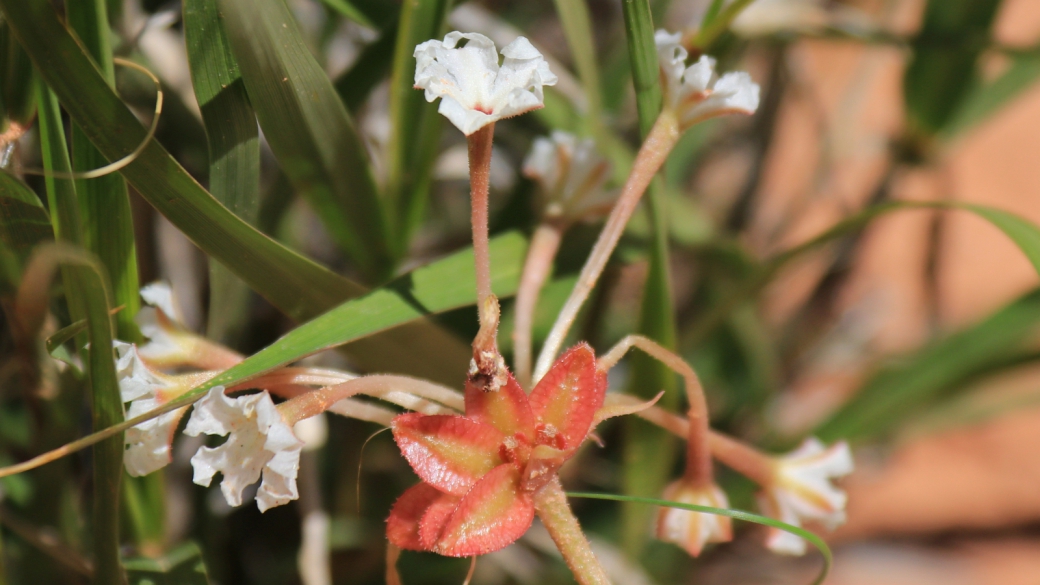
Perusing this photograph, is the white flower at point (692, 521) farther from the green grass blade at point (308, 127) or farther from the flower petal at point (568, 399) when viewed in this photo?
the green grass blade at point (308, 127)

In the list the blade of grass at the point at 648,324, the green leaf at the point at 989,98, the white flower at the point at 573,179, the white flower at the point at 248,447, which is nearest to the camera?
the white flower at the point at 248,447

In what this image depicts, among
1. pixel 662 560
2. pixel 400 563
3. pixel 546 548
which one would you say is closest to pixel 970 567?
pixel 662 560

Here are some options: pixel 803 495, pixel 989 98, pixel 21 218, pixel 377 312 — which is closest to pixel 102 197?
pixel 21 218

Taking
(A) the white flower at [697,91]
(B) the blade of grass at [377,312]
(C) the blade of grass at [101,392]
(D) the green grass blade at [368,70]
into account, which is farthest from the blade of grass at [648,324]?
(C) the blade of grass at [101,392]

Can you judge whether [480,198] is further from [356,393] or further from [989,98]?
[989,98]

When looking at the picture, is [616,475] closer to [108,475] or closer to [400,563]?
[400,563]

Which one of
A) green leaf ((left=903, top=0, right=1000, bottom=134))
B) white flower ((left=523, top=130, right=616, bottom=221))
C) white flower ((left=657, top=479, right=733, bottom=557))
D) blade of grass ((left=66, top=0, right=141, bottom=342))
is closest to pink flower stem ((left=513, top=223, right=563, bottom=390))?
white flower ((left=523, top=130, right=616, bottom=221))
